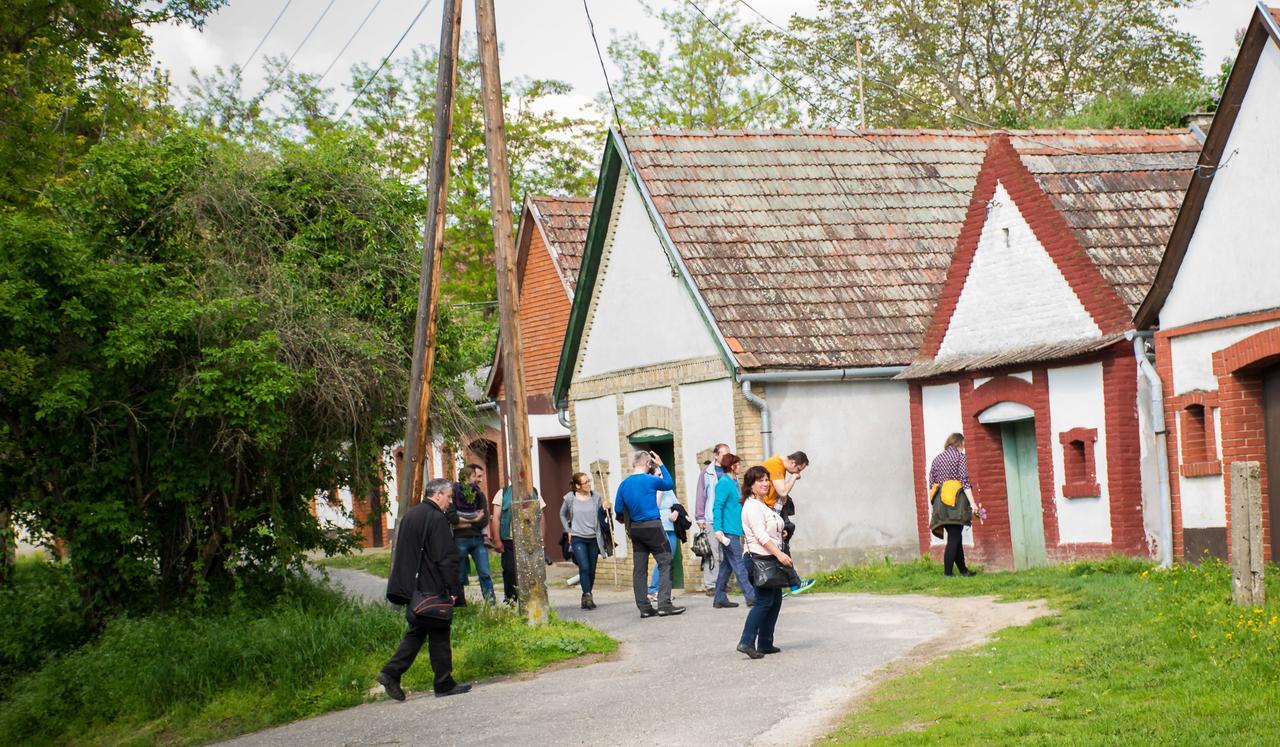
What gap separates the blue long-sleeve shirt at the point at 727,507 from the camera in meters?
15.9

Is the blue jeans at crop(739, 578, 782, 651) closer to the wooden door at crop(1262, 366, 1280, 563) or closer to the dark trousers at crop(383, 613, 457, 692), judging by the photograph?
the dark trousers at crop(383, 613, 457, 692)

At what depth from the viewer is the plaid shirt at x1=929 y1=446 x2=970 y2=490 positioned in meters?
18.9

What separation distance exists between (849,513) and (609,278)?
5652 millimetres

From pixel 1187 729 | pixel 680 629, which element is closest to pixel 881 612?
pixel 680 629

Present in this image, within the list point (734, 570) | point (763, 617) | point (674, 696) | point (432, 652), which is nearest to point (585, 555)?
point (734, 570)

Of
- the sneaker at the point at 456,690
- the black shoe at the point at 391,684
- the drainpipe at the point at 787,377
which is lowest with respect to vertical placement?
the sneaker at the point at 456,690

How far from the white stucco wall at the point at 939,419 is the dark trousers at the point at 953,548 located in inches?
73.0

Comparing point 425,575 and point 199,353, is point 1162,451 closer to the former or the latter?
point 425,575

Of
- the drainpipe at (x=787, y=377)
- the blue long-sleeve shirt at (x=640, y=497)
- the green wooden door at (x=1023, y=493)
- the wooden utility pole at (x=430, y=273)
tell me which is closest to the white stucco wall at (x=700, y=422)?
the drainpipe at (x=787, y=377)

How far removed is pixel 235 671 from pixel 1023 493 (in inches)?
414

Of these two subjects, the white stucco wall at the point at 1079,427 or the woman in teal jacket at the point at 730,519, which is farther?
the white stucco wall at the point at 1079,427

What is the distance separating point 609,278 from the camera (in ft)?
82.1

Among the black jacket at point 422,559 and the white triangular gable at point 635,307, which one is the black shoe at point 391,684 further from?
the white triangular gable at point 635,307

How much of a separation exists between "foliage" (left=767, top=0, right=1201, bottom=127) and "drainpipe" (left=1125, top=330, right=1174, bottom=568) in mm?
23019
